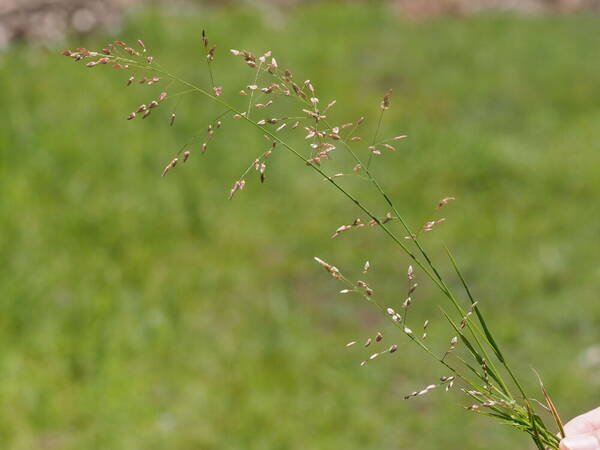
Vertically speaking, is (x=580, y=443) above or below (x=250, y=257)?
below

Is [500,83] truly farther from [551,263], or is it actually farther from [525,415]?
[525,415]

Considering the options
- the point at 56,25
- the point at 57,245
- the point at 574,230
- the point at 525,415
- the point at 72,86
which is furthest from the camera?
the point at 56,25

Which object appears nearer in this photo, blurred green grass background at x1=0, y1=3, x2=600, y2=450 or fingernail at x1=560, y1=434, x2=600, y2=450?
fingernail at x1=560, y1=434, x2=600, y2=450

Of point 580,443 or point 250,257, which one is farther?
point 250,257

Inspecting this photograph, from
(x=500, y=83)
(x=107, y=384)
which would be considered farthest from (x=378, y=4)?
(x=107, y=384)

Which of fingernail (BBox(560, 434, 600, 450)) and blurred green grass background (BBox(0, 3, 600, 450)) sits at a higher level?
blurred green grass background (BBox(0, 3, 600, 450))
